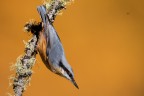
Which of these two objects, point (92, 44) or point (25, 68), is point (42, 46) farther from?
point (92, 44)

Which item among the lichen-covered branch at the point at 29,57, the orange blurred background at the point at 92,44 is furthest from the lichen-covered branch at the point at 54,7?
the orange blurred background at the point at 92,44

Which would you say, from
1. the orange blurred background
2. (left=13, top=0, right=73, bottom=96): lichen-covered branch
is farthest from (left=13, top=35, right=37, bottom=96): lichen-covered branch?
the orange blurred background

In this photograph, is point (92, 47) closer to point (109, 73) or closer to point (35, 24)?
point (109, 73)

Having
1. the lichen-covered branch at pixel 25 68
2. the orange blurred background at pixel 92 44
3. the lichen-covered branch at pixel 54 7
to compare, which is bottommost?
the lichen-covered branch at pixel 25 68

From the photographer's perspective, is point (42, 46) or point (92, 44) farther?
point (92, 44)

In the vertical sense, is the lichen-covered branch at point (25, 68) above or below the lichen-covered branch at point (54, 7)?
below

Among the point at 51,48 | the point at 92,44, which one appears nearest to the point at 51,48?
the point at 51,48

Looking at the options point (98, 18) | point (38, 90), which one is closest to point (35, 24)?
point (38, 90)

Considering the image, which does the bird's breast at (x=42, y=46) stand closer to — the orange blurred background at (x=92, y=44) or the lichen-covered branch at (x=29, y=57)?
the lichen-covered branch at (x=29, y=57)
